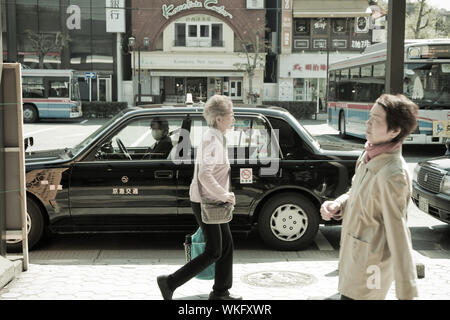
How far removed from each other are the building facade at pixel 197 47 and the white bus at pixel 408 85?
2220 centimetres

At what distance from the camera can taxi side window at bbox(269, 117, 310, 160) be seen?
633 cm

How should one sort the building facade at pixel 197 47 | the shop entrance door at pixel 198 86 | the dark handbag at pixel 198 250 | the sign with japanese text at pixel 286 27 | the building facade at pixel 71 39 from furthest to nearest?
the shop entrance door at pixel 198 86
the sign with japanese text at pixel 286 27
the building facade at pixel 197 47
the building facade at pixel 71 39
the dark handbag at pixel 198 250

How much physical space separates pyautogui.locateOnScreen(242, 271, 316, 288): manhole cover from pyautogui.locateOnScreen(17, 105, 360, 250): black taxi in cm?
97

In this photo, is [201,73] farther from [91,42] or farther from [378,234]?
[378,234]

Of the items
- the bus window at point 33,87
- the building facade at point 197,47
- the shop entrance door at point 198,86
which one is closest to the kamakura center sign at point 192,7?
the building facade at point 197,47

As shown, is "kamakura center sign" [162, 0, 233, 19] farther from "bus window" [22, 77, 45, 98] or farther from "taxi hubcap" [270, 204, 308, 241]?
"taxi hubcap" [270, 204, 308, 241]

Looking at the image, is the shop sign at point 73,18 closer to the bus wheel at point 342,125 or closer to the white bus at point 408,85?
the white bus at point 408,85

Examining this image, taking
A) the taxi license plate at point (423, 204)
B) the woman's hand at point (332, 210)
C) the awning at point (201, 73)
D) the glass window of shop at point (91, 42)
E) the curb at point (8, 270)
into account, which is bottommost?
the curb at point (8, 270)

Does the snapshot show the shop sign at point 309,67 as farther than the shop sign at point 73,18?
Yes

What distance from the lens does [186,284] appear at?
195 inches

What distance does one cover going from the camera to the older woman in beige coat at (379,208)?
2730 millimetres

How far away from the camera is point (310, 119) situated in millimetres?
37750

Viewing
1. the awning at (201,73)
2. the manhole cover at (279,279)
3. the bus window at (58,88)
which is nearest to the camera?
the manhole cover at (279,279)
